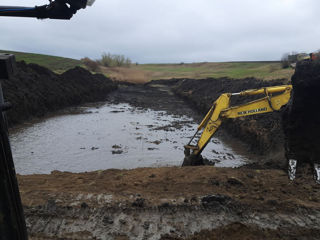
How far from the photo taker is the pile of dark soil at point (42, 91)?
1627cm

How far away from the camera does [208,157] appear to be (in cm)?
1050

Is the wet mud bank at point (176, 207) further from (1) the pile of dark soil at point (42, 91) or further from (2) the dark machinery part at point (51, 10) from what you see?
(1) the pile of dark soil at point (42, 91)

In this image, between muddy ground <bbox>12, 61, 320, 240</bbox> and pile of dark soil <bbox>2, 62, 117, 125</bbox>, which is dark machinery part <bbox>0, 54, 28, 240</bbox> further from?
pile of dark soil <bbox>2, 62, 117, 125</bbox>

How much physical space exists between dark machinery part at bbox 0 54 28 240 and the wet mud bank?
291cm

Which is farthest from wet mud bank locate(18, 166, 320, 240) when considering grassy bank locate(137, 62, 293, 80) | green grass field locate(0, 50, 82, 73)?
green grass field locate(0, 50, 82, 73)

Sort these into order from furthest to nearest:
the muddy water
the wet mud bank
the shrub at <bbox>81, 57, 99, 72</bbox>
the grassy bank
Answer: the shrub at <bbox>81, 57, 99, 72</bbox>, the grassy bank, the muddy water, the wet mud bank

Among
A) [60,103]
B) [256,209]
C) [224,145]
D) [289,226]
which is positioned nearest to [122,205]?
[256,209]

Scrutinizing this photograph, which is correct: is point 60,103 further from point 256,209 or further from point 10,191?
point 10,191

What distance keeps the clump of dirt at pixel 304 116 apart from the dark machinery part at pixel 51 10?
5436 mm

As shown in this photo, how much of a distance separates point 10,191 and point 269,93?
7.41 meters

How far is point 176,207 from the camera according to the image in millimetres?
4852

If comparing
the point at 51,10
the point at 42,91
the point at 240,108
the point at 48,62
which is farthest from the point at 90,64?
the point at 51,10

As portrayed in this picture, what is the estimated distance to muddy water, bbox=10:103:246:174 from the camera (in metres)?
9.62

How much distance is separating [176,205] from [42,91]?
18.9 m
